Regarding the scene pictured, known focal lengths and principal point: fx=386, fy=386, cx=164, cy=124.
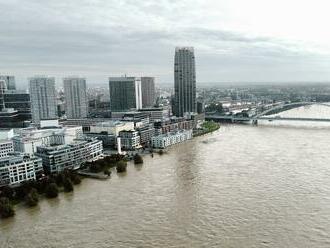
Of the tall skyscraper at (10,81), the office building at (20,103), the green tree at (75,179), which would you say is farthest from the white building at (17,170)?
the tall skyscraper at (10,81)

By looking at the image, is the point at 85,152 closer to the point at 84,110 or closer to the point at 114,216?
the point at 114,216

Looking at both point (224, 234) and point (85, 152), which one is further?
point (85, 152)

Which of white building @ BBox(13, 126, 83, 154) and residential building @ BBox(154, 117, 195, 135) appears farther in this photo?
residential building @ BBox(154, 117, 195, 135)

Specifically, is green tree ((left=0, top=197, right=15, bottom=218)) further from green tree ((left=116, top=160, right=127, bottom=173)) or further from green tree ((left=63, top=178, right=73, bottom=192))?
green tree ((left=116, top=160, right=127, bottom=173))

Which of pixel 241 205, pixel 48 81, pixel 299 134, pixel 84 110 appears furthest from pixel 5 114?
pixel 241 205

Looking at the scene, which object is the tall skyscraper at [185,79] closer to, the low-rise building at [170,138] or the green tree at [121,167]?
the low-rise building at [170,138]

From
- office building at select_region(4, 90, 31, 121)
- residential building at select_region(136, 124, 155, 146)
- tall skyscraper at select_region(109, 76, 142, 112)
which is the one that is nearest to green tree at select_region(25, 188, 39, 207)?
residential building at select_region(136, 124, 155, 146)
